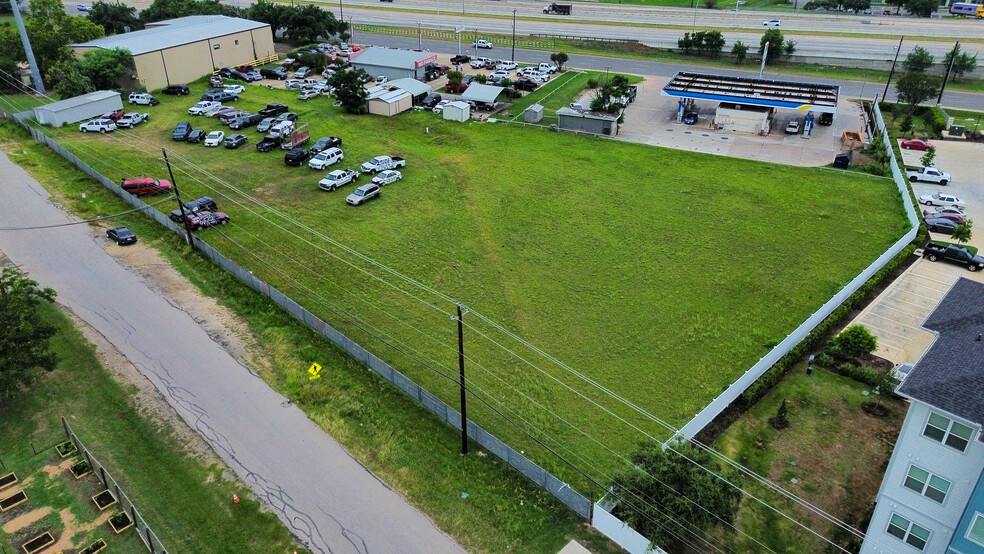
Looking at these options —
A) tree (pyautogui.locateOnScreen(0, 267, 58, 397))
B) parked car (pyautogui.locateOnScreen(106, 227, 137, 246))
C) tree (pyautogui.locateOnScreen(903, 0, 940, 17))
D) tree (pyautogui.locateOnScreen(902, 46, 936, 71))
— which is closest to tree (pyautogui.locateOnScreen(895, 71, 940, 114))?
tree (pyautogui.locateOnScreen(902, 46, 936, 71))

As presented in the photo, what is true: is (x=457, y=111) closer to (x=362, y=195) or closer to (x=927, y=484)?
(x=362, y=195)

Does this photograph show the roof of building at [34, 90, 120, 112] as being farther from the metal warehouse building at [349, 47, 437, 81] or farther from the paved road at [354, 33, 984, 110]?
the paved road at [354, 33, 984, 110]

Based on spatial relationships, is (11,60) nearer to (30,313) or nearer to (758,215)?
(30,313)

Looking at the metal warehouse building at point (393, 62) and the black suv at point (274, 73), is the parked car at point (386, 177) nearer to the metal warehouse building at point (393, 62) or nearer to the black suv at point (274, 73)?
the metal warehouse building at point (393, 62)

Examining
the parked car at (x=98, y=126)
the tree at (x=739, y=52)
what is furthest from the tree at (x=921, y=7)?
the parked car at (x=98, y=126)

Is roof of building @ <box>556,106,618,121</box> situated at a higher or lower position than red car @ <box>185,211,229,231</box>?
higher
